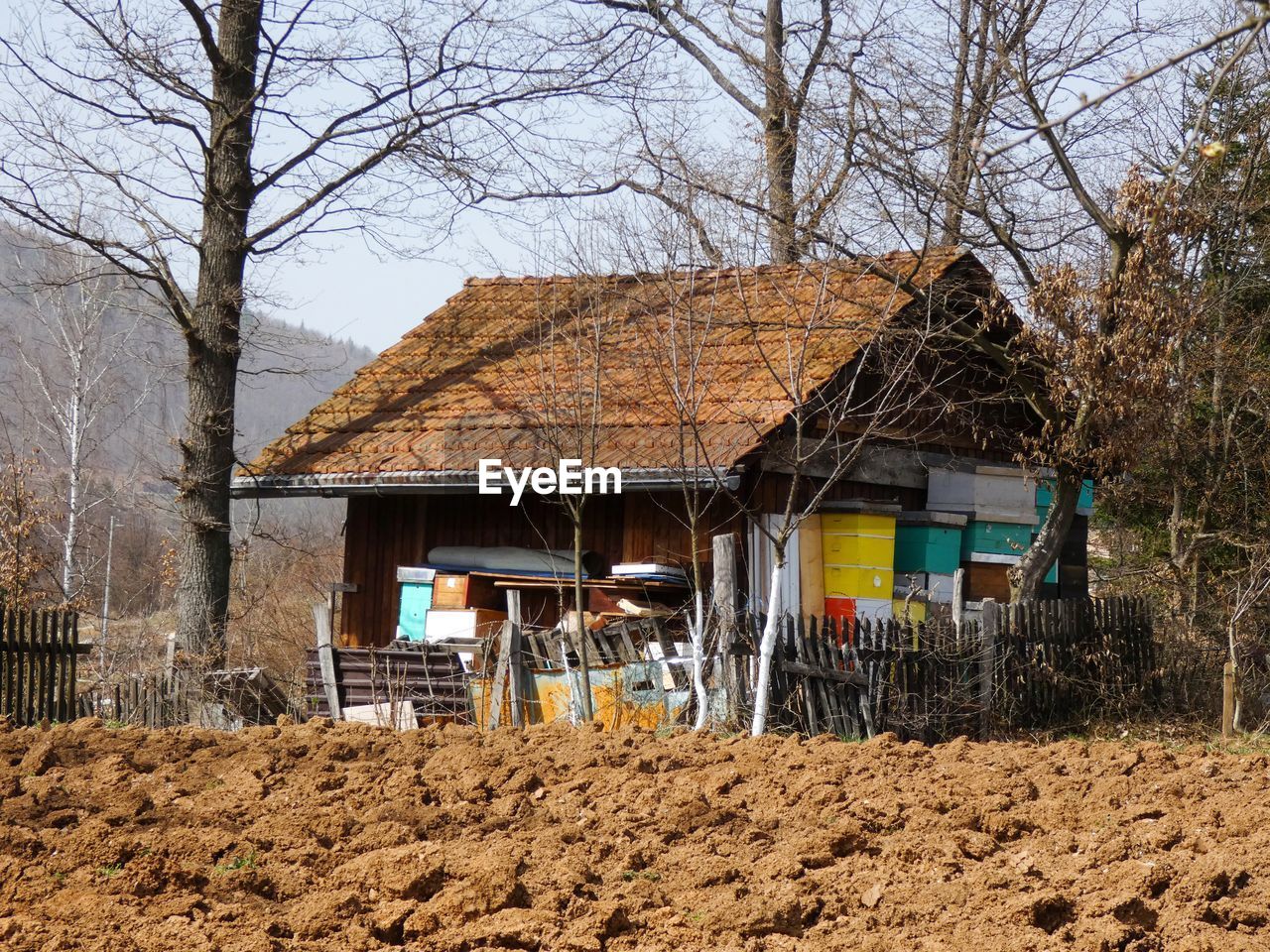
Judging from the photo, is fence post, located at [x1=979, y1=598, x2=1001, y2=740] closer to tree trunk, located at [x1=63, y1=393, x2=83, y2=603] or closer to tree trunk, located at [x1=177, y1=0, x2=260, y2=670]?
tree trunk, located at [x1=177, y1=0, x2=260, y2=670]

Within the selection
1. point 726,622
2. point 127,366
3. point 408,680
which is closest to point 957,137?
point 726,622

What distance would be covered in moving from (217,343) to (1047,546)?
8828 millimetres

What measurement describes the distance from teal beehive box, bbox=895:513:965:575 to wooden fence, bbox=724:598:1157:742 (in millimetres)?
1234

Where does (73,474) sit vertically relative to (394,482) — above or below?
above

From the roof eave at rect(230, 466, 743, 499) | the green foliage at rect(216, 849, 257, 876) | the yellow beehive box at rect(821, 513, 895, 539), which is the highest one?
the roof eave at rect(230, 466, 743, 499)

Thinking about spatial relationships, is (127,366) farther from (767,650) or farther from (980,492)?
(767,650)

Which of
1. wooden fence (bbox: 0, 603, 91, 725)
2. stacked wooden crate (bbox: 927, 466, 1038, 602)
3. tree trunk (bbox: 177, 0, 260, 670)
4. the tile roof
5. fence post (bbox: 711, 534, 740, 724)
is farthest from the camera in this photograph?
tree trunk (bbox: 177, 0, 260, 670)

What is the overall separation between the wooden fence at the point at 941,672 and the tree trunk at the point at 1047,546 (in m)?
0.57

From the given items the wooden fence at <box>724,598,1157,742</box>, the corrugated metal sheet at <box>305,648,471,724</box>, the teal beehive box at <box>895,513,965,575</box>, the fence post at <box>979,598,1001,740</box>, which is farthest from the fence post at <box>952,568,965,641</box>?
the corrugated metal sheet at <box>305,648,471,724</box>

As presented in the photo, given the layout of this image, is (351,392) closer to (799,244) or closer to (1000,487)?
(799,244)

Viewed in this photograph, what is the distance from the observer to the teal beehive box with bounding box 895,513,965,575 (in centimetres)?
1250

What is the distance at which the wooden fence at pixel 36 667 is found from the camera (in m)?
11.6

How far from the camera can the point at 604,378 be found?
1248cm

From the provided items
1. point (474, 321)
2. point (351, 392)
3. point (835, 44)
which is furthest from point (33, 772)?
point (835, 44)
